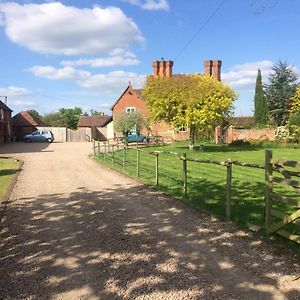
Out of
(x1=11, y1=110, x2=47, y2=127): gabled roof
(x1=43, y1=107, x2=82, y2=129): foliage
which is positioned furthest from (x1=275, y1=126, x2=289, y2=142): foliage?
(x1=43, y1=107, x2=82, y2=129): foliage

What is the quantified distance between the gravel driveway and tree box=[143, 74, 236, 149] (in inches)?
838

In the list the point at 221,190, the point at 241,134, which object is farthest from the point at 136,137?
the point at 221,190

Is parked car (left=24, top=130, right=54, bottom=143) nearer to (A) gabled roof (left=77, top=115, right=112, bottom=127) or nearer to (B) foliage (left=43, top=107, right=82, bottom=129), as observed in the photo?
(A) gabled roof (left=77, top=115, right=112, bottom=127)

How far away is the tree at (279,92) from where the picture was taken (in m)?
52.1

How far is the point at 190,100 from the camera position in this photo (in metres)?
30.5

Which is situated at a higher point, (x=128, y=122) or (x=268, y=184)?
(x=128, y=122)

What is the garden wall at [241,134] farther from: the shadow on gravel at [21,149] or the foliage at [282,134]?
the shadow on gravel at [21,149]

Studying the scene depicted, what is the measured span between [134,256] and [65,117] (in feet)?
361

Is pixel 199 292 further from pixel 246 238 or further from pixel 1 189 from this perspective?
pixel 1 189

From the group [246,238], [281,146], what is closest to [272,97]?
[281,146]

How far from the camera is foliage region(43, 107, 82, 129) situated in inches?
4338

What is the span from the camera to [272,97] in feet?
174

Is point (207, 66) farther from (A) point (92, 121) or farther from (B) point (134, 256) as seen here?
(B) point (134, 256)

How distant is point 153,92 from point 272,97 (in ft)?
85.0
